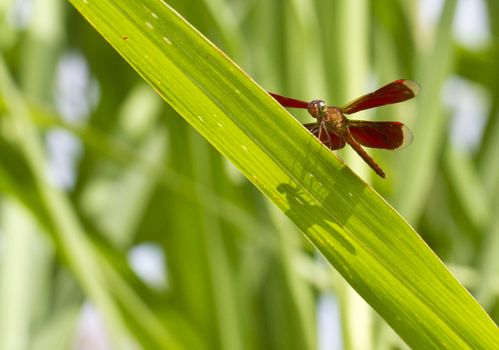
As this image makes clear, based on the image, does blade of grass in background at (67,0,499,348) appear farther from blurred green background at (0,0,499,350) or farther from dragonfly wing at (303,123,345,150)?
blurred green background at (0,0,499,350)

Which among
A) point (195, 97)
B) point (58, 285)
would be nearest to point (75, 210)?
point (58, 285)

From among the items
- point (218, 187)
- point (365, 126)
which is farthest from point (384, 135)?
point (218, 187)

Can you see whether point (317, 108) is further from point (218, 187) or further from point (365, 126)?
point (218, 187)

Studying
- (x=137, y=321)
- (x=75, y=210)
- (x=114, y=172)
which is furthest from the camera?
(x=114, y=172)

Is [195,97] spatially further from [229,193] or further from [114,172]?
[114,172]

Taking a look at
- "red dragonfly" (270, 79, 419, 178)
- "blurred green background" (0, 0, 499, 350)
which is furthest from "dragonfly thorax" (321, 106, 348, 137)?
"blurred green background" (0, 0, 499, 350)

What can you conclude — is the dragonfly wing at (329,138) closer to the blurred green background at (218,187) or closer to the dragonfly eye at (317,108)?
the dragonfly eye at (317,108)
